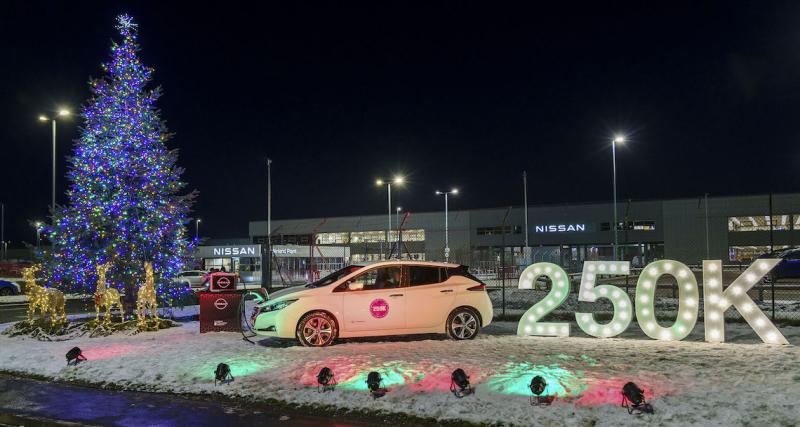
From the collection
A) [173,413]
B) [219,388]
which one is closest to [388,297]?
[219,388]


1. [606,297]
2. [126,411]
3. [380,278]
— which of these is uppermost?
[380,278]

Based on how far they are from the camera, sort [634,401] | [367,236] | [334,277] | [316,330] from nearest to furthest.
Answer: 1. [634,401]
2. [316,330]
3. [334,277]
4. [367,236]

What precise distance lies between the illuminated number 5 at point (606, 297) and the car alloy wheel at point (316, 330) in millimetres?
4963

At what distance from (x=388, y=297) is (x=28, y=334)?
333 inches

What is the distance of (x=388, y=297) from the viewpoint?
12.0 m

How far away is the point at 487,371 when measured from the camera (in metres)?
8.97

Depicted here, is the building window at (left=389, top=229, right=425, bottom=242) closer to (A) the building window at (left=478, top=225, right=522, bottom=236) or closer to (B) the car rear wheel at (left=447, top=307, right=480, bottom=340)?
(A) the building window at (left=478, top=225, right=522, bottom=236)

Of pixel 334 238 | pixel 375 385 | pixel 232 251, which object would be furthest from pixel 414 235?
pixel 375 385

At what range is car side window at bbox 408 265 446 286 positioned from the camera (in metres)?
12.4

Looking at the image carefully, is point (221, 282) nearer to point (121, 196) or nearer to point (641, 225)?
point (121, 196)

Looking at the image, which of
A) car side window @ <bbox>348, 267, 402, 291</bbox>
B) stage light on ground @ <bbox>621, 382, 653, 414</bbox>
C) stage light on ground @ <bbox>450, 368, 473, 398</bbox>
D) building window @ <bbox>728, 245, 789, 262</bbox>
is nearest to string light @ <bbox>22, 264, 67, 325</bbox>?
car side window @ <bbox>348, 267, 402, 291</bbox>

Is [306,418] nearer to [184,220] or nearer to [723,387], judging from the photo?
[723,387]

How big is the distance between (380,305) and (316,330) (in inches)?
50.5

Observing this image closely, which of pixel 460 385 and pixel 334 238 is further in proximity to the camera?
pixel 334 238
